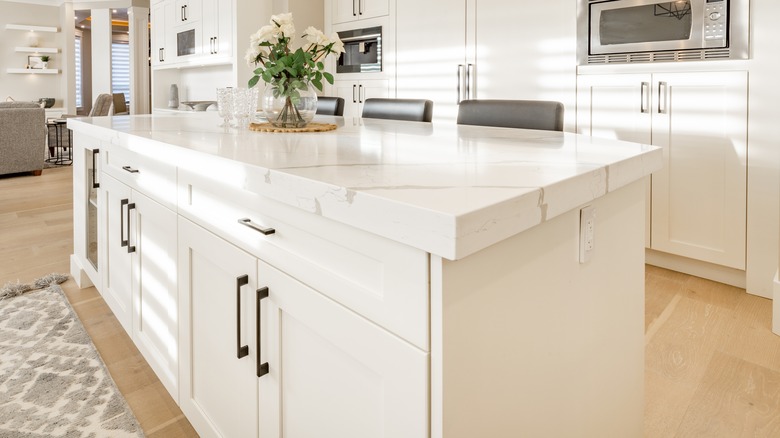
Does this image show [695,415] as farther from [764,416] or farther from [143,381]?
[143,381]

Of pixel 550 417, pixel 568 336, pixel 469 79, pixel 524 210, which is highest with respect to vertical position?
pixel 469 79

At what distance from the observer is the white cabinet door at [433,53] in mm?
3605

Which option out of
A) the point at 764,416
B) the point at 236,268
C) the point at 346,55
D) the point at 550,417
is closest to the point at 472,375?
the point at 550,417

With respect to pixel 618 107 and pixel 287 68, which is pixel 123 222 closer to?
pixel 287 68

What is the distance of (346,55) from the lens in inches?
179

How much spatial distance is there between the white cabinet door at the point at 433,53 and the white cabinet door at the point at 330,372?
2.99m

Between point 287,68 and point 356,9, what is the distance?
291 cm

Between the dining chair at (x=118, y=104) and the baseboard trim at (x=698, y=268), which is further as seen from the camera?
the dining chair at (x=118, y=104)

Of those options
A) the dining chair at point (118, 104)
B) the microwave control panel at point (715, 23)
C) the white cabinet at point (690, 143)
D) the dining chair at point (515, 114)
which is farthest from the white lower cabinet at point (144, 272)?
the dining chair at point (118, 104)

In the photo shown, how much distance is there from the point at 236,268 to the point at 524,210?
24.1 inches

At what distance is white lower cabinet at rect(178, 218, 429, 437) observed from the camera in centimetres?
70

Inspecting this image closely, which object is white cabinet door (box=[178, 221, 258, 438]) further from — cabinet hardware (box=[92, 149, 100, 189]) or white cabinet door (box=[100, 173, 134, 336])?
cabinet hardware (box=[92, 149, 100, 189])

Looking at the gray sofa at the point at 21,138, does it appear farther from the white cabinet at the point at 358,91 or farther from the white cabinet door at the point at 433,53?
the white cabinet door at the point at 433,53

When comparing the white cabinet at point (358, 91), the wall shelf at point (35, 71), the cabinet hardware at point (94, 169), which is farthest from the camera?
the wall shelf at point (35, 71)
